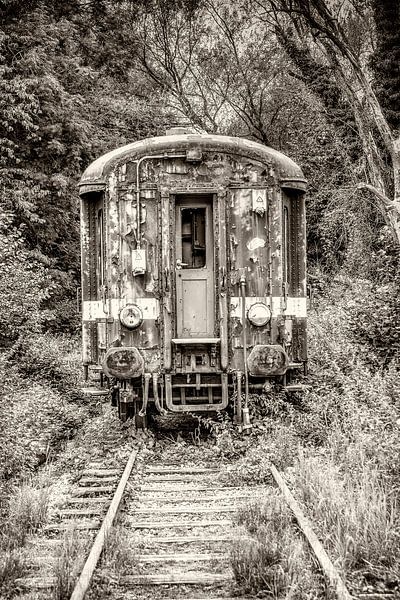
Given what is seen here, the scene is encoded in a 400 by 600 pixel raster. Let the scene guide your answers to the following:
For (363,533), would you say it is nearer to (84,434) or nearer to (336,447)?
(336,447)

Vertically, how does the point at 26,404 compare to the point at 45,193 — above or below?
below

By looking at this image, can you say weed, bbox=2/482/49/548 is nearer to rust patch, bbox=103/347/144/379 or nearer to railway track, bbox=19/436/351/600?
railway track, bbox=19/436/351/600

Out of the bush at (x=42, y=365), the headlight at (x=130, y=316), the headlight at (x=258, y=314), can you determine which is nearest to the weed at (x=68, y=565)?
the headlight at (x=130, y=316)

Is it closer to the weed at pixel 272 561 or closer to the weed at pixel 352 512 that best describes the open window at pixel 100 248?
the weed at pixel 352 512

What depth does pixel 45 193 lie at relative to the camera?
19.8 m

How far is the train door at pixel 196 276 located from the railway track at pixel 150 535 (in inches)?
83.5

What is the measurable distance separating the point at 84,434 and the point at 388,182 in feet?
46.4

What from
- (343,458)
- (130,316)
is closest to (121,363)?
(130,316)

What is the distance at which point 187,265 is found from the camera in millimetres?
9344

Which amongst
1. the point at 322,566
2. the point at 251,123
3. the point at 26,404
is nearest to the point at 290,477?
the point at 322,566

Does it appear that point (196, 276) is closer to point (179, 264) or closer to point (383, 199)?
point (179, 264)

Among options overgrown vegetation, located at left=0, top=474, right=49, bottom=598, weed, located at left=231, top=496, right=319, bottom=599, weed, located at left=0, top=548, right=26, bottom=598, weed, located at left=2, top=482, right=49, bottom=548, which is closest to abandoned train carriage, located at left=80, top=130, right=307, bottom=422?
overgrown vegetation, located at left=0, top=474, right=49, bottom=598

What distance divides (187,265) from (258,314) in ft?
3.65

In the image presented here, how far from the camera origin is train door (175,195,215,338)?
369 inches
